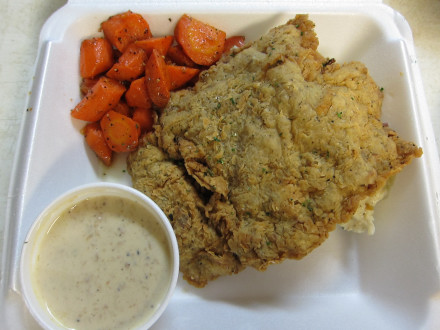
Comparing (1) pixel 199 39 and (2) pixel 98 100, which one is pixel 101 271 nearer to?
(2) pixel 98 100

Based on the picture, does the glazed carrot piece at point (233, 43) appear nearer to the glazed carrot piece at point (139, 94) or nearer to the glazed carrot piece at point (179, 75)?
the glazed carrot piece at point (179, 75)

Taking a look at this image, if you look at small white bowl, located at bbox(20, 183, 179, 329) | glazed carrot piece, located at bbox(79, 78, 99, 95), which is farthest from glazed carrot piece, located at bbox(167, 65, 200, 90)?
small white bowl, located at bbox(20, 183, 179, 329)

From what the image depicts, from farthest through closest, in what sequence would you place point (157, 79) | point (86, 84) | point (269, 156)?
point (86, 84) < point (157, 79) < point (269, 156)

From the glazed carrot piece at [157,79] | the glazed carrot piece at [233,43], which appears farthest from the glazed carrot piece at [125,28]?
the glazed carrot piece at [233,43]

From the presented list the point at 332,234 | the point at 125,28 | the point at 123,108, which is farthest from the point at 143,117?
the point at 332,234

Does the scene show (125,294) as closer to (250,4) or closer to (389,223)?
(389,223)

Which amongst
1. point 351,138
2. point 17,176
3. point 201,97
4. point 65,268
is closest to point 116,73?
point 201,97
